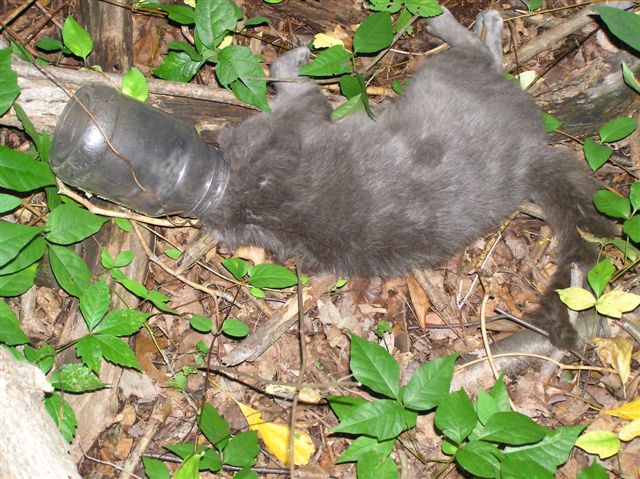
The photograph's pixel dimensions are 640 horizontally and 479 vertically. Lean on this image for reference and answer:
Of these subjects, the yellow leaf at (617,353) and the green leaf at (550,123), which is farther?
the green leaf at (550,123)

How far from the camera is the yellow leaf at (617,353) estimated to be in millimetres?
3760

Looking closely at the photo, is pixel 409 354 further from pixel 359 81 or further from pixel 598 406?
pixel 359 81

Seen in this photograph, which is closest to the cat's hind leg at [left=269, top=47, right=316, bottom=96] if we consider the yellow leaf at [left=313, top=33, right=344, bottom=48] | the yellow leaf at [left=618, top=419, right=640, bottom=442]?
the yellow leaf at [left=313, top=33, right=344, bottom=48]

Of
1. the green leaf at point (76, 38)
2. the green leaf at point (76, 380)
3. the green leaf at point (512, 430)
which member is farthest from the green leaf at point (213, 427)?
the green leaf at point (76, 38)

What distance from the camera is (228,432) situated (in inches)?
143

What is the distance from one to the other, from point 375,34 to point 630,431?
278 cm

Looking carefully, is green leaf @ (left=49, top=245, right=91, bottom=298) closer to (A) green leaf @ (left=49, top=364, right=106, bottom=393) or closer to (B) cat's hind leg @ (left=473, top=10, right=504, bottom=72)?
(A) green leaf @ (left=49, top=364, right=106, bottom=393)

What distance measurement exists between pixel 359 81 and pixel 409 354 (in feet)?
5.75

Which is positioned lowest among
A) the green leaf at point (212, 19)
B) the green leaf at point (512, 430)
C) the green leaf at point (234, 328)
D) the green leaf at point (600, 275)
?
the green leaf at point (512, 430)

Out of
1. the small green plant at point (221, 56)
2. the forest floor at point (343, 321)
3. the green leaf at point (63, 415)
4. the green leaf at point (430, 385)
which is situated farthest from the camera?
the forest floor at point (343, 321)

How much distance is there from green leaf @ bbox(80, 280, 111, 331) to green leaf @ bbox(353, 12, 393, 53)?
212 centimetres

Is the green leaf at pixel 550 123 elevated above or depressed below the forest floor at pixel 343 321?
above

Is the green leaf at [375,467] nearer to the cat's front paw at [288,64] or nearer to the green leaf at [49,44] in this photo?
the cat's front paw at [288,64]

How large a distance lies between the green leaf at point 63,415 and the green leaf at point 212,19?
222 cm
